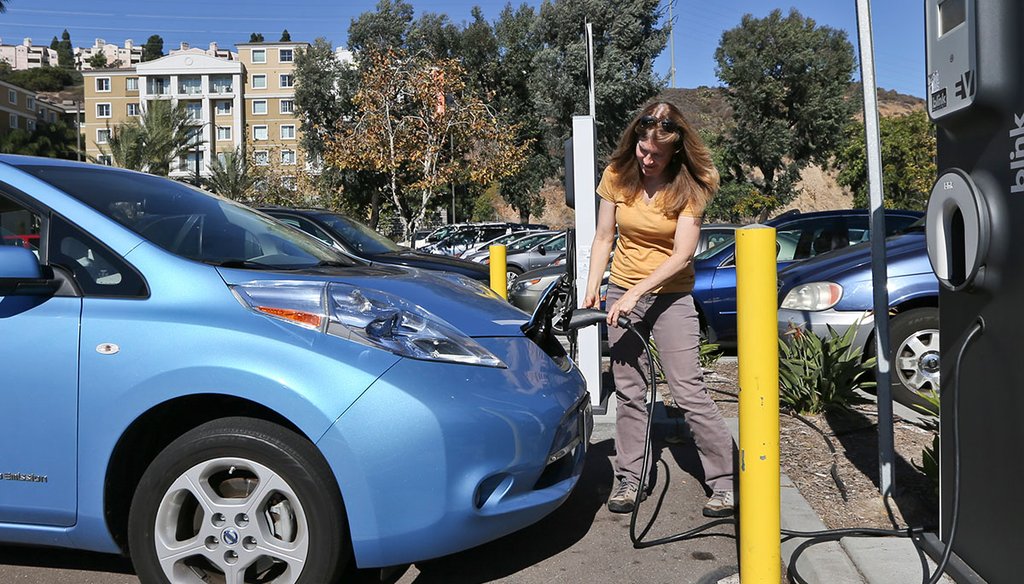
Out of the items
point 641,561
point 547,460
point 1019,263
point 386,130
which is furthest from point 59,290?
point 386,130

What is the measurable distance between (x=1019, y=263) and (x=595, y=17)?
33407mm

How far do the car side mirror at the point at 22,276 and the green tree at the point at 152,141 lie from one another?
3798 centimetres

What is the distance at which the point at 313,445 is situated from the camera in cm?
271

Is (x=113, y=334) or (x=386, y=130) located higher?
(x=386, y=130)

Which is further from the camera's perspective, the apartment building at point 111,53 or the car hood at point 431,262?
the apartment building at point 111,53

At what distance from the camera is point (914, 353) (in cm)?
561

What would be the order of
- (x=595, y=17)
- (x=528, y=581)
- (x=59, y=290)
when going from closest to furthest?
(x=59, y=290), (x=528, y=581), (x=595, y=17)

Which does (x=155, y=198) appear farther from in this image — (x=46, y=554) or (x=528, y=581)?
(x=528, y=581)

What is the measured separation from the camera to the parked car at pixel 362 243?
916 cm

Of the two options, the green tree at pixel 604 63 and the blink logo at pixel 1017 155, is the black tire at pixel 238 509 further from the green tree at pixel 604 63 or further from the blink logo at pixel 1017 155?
the green tree at pixel 604 63

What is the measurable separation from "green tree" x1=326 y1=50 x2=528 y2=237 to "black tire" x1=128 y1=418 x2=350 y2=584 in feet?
83.7

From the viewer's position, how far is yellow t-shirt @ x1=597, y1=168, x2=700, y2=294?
147 inches

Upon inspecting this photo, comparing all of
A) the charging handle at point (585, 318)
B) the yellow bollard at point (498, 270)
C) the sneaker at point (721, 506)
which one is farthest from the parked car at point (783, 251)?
the charging handle at point (585, 318)

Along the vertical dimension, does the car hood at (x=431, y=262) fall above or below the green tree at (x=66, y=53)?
below
